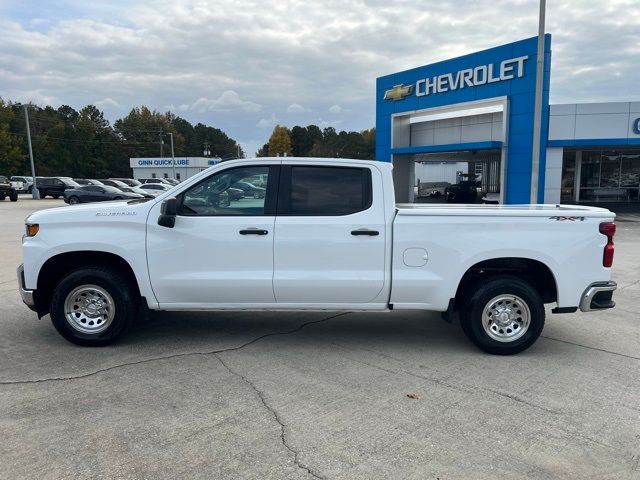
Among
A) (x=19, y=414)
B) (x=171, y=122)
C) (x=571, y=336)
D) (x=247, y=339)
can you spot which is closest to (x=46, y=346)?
(x=19, y=414)

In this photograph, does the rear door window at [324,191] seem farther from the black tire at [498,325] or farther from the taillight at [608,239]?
the taillight at [608,239]

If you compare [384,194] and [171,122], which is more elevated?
[171,122]

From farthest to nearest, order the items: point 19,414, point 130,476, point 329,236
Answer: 1. point 329,236
2. point 19,414
3. point 130,476

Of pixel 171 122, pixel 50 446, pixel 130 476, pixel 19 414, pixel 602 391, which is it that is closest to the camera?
pixel 130 476

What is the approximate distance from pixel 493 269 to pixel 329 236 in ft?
5.66

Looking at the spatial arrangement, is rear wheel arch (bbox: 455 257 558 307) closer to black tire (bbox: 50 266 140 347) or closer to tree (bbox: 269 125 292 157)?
black tire (bbox: 50 266 140 347)

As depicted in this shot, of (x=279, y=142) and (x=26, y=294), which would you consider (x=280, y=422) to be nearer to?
(x=26, y=294)

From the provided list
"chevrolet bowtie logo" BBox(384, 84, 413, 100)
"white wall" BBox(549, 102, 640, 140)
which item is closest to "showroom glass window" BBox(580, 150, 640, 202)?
"white wall" BBox(549, 102, 640, 140)

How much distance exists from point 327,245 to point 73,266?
2.69 meters

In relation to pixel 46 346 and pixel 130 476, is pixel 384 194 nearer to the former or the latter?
pixel 130 476

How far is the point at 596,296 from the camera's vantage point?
5.16 m

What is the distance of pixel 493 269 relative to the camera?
534 cm

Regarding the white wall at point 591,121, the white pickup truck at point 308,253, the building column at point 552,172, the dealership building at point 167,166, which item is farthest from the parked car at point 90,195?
the dealership building at point 167,166

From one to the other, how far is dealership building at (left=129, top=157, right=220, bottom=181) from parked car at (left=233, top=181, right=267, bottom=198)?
256ft
